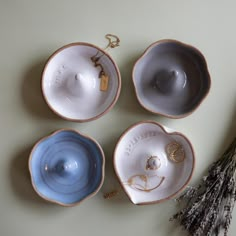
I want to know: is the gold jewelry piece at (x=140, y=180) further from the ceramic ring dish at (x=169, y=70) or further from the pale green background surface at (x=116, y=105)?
the ceramic ring dish at (x=169, y=70)

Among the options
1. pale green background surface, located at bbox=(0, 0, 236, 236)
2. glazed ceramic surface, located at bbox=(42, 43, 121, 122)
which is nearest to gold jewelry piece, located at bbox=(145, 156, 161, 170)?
pale green background surface, located at bbox=(0, 0, 236, 236)

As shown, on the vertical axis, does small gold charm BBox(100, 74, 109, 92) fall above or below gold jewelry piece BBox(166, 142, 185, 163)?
above

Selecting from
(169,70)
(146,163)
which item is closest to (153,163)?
(146,163)

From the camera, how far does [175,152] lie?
1.56 meters

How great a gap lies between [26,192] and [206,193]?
2.48 ft

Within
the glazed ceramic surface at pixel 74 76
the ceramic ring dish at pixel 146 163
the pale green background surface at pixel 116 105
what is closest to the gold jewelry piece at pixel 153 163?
the ceramic ring dish at pixel 146 163

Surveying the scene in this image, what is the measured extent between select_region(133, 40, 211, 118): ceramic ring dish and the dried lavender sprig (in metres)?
0.26

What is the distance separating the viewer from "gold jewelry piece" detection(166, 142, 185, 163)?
61.1 inches

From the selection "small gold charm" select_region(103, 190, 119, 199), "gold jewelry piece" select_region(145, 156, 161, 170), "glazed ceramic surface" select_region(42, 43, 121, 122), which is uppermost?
"glazed ceramic surface" select_region(42, 43, 121, 122)

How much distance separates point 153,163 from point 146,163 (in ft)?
0.12

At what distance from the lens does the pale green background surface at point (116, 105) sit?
62.1 inches

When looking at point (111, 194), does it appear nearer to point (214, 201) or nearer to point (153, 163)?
point (153, 163)

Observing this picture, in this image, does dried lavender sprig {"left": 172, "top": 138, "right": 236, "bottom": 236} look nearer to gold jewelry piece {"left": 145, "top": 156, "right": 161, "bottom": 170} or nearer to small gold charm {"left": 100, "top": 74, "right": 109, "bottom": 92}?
gold jewelry piece {"left": 145, "top": 156, "right": 161, "bottom": 170}

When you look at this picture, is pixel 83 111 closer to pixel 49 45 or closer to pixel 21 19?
pixel 49 45
